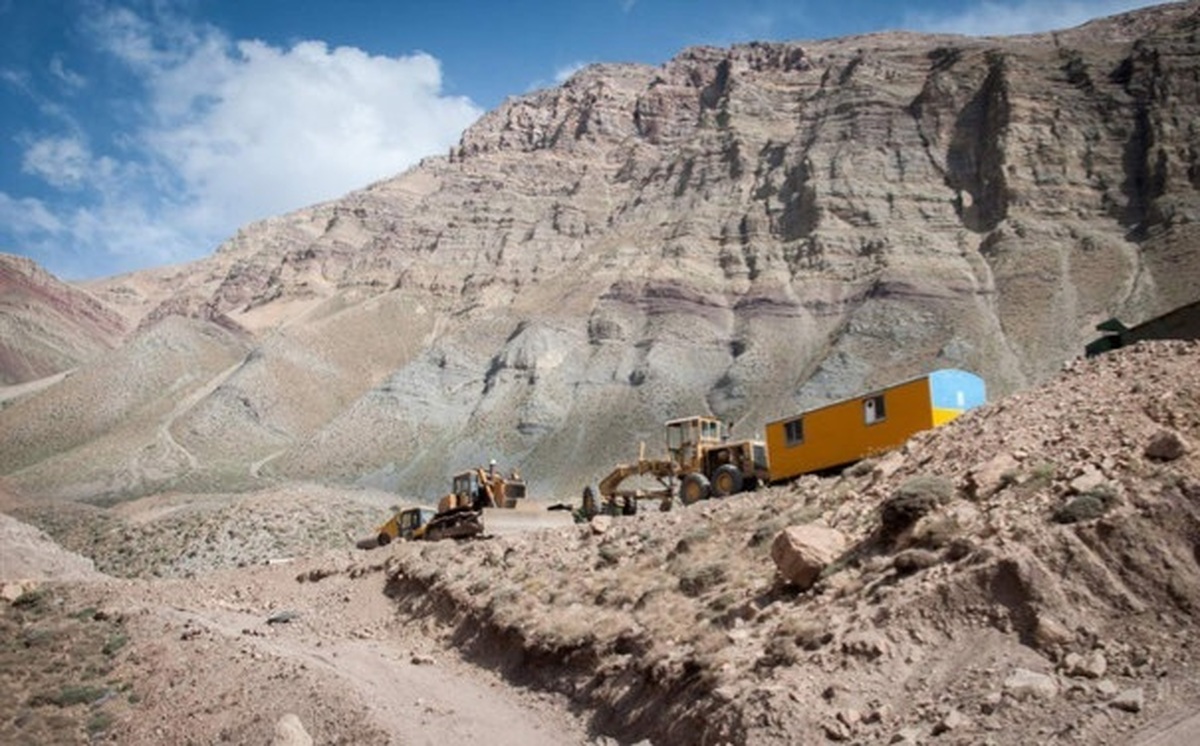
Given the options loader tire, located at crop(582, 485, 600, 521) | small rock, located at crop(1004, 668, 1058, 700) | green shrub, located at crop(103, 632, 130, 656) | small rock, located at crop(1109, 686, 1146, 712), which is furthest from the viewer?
loader tire, located at crop(582, 485, 600, 521)

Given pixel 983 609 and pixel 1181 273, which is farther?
pixel 1181 273

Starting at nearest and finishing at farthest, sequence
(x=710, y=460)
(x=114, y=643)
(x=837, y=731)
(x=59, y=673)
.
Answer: (x=837, y=731)
(x=59, y=673)
(x=114, y=643)
(x=710, y=460)

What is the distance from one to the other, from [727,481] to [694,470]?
6.17ft

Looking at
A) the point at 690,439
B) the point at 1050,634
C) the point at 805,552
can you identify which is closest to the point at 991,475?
the point at 805,552

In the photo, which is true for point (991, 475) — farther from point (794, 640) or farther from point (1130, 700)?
point (1130, 700)

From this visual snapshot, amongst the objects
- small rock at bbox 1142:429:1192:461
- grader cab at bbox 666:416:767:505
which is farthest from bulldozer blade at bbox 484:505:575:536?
small rock at bbox 1142:429:1192:461

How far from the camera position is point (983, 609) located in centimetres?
934

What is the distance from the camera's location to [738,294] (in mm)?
86062

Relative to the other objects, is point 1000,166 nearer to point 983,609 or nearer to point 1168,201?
point 1168,201

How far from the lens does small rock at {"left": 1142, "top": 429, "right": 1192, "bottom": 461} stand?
9838 millimetres

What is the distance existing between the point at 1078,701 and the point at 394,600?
54.8ft

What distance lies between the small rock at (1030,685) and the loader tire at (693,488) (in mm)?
16180

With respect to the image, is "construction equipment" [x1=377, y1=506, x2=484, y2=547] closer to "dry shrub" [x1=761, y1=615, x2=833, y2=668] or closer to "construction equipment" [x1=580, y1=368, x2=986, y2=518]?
"construction equipment" [x1=580, y1=368, x2=986, y2=518]

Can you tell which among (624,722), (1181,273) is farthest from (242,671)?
(1181,273)
